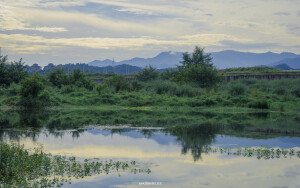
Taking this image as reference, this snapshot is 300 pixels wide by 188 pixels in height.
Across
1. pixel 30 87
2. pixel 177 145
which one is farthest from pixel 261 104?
pixel 30 87

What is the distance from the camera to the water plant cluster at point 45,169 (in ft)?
29.4

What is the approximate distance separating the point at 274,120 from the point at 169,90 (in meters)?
15.7

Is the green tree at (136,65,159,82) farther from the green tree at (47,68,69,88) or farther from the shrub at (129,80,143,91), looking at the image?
the green tree at (47,68,69,88)

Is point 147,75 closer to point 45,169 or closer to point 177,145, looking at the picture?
point 177,145

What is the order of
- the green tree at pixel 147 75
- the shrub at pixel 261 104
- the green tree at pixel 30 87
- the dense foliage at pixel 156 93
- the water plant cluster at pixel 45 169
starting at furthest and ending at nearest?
1. the green tree at pixel 147 75
2. the dense foliage at pixel 156 93
3. the shrub at pixel 261 104
4. the green tree at pixel 30 87
5. the water plant cluster at pixel 45 169

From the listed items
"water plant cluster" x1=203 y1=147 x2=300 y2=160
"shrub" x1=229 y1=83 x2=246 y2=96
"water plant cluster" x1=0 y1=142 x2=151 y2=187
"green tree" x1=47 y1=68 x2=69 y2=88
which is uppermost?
"green tree" x1=47 y1=68 x2=69 y2=88

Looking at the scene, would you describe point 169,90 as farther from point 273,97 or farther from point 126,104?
point 273,97

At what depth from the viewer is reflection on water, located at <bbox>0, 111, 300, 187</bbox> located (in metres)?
9.84

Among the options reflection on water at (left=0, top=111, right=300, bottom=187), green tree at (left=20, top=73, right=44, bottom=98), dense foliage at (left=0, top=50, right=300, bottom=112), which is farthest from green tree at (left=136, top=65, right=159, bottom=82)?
reflection on water at (left=0, top=111, right=300, bottom=187)

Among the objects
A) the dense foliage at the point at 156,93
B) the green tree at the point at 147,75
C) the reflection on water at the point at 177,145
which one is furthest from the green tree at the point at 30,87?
the green tree at the point at 147,75

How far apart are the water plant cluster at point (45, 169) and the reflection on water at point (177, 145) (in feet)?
1.79

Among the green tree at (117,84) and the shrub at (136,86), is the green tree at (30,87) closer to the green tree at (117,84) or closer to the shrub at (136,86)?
the green tree at (117,84)

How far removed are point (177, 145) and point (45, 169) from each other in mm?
Answer: 6257

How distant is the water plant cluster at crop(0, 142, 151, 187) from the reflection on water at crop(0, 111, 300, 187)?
54 cm
